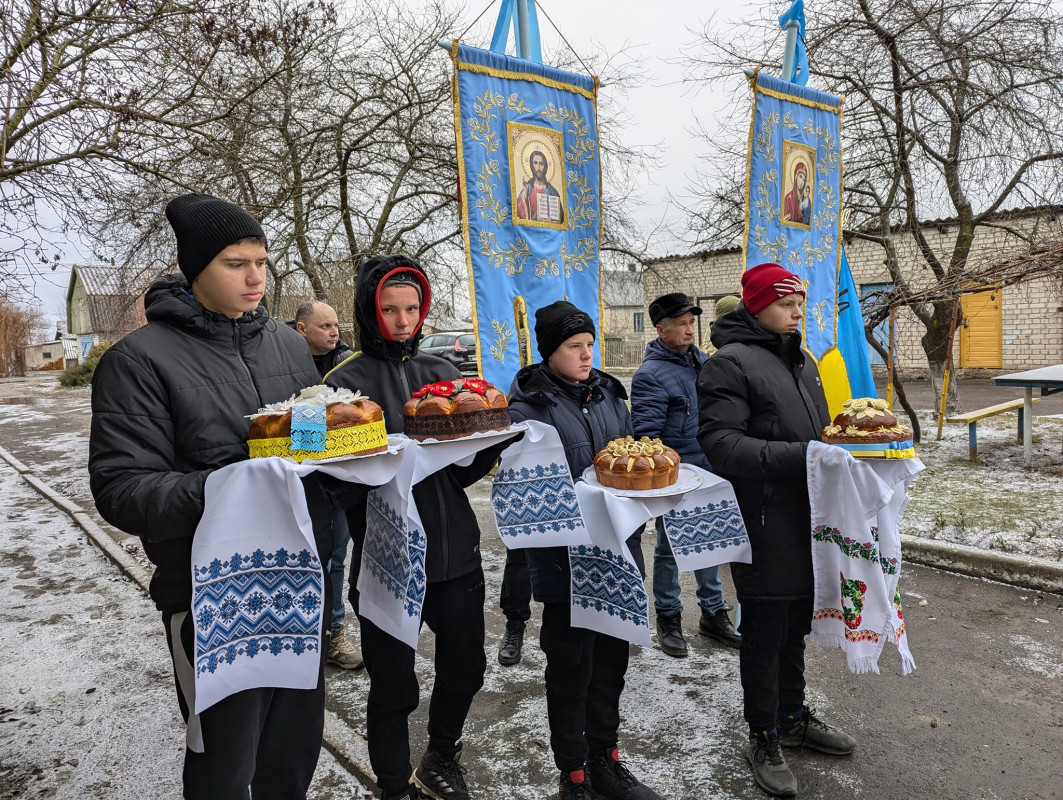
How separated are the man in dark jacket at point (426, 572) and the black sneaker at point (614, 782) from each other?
51cm

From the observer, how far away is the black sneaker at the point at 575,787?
2545 millimetres

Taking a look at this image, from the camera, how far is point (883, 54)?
9.04 metres

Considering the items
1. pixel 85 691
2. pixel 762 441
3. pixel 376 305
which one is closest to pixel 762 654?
pixel 762 441

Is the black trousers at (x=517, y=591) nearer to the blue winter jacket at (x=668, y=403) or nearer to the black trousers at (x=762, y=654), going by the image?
the blue winter jacket at (x=668, y=403)

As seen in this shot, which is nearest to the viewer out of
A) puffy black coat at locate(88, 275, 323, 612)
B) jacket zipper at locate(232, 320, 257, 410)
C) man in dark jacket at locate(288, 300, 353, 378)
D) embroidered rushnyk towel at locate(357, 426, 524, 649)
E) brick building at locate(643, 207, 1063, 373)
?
puffy black coat at locate(88, 275, 323, 612)

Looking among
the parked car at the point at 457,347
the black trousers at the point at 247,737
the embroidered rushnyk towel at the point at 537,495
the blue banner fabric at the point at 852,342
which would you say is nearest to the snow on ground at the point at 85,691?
the black trousers at the point at 247,737

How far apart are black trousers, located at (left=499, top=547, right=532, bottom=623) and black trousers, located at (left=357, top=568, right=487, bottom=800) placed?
1.53 metres

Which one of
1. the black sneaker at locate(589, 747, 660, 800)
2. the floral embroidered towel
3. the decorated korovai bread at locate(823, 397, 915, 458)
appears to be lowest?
the black sneaker at locate(589, 747, 660, 800)

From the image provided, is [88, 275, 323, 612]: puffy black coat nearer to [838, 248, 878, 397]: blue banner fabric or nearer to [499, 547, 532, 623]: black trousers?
[499, 547, 532, 623]: black trousers

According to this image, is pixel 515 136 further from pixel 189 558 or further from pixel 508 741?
pixel 508 741

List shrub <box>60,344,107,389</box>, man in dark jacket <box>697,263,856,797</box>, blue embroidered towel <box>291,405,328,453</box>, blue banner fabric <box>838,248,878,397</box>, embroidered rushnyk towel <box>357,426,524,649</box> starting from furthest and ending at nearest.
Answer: shrub <box>60,344,107,389</box> → blue banner fabric <box>838,248,878,397</box> → man in dark jacket <box>697,263,856,797</box> → embroidered rushnyk towel <box>357,426,524,649</box> → blue embroidered towel <box>291,405,328,453</box>

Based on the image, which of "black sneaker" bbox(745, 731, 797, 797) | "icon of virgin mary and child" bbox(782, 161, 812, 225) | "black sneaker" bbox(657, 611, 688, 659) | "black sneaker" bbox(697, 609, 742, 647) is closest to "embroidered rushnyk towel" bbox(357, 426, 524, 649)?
"black sneaker" bbox(745, 731, 797, 797)

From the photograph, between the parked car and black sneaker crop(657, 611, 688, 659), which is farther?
the parked car

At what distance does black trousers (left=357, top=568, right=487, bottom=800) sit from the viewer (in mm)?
2430
